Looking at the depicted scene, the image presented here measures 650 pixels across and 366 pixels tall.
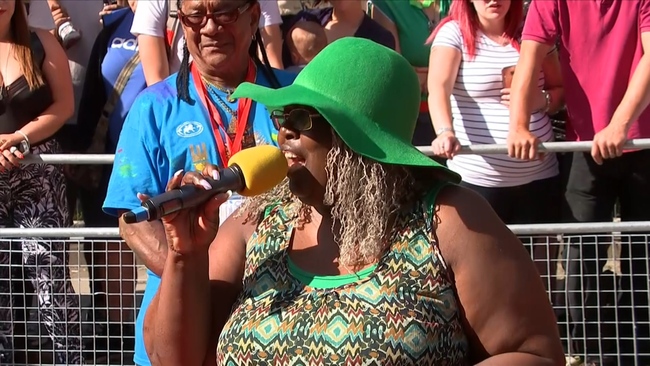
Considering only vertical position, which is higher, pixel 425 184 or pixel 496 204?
pixel 425 184

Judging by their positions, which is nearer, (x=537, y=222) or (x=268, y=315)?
(x=268, y=315)

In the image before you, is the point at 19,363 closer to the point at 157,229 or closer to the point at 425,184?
the point at 157,229

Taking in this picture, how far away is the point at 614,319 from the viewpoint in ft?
15.9

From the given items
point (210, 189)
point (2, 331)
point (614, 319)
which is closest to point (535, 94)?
point (614, 319)

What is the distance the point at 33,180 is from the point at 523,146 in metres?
2.42

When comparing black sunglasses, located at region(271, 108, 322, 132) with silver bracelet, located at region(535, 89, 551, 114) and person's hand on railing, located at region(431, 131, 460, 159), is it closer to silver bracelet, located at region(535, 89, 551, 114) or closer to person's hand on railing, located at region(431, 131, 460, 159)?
person's hand on railing, located at region(431, 131, 460, 159)

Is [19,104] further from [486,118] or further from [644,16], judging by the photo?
[644,16]

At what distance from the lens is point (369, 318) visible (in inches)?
93.6

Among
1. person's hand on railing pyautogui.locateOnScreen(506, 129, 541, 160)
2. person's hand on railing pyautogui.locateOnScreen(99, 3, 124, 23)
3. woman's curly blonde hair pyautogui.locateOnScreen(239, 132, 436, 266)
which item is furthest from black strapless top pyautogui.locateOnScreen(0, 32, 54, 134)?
woman's curly blonde hair pyautogui.locateOnScreen(239, 132, 436, 266)

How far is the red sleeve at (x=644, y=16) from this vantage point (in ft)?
16.5

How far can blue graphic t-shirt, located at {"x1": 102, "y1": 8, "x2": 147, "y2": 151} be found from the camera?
19.0 feet

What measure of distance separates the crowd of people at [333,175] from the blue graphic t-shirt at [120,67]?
0.04 feet

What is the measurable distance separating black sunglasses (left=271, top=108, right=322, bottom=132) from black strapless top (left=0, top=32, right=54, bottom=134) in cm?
301

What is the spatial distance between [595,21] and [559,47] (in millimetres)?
260
